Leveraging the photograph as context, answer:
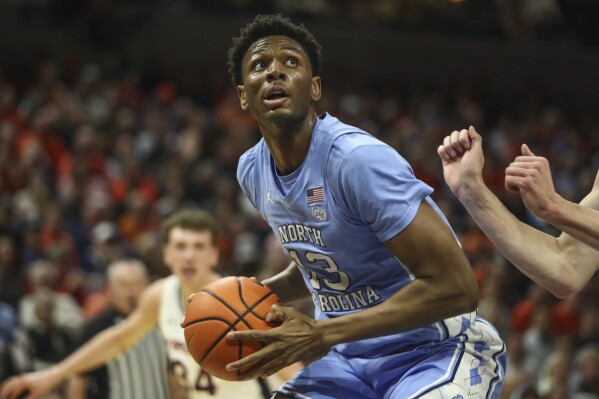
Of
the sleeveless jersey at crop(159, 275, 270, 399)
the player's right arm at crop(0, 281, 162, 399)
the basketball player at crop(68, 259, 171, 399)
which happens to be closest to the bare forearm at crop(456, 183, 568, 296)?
the sleeveless jersey at crop(159, 275, 270, 399)

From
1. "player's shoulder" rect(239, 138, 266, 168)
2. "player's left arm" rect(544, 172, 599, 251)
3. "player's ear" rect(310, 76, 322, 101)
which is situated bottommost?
"player's left arm" rect(544, 172, 599, 251)

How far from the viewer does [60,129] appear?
471 inches

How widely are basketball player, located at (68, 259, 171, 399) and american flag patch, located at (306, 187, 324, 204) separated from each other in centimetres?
352

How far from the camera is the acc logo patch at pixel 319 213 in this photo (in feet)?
11.6

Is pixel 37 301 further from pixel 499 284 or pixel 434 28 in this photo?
pixel 434 28

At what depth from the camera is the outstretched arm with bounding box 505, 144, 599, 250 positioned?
3457mm

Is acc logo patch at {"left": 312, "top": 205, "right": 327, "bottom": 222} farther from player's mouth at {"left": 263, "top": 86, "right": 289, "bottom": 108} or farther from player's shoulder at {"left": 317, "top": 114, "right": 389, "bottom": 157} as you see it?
player's mouth at {"left": 263, "top": 86, "right": 289, "bottom": 108}

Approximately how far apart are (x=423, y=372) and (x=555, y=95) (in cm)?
1316

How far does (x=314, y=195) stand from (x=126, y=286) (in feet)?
12.8

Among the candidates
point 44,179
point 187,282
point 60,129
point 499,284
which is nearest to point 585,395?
point 499,284

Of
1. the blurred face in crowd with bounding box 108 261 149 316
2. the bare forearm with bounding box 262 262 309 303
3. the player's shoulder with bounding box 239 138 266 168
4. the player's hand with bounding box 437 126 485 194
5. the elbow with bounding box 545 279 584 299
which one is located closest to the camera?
the player's hand with bounding box 437 126 485 194

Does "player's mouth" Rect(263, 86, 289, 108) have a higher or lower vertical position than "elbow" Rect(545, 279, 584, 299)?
higher

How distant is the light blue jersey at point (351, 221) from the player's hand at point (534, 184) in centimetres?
32

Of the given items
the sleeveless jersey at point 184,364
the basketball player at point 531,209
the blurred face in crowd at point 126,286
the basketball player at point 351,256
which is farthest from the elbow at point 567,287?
the blurred face in crowd at point 126,286
